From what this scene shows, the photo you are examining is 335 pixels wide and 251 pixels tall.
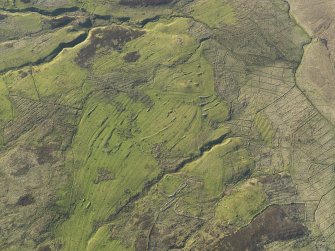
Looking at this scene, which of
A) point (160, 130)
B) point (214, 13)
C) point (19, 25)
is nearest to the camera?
point (160, 130)

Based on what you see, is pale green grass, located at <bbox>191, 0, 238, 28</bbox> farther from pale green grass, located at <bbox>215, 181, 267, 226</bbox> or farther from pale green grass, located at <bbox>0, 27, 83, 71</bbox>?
pale green grass, located at <bbox>215, 181, 267, 226</bbox>

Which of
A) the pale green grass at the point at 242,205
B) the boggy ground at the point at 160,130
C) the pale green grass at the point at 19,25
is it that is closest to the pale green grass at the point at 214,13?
the boggy ground at the point at 160,130

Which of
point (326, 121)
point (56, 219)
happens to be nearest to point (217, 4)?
point (326, 121)

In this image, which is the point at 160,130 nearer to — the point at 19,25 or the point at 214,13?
the point at 214,13

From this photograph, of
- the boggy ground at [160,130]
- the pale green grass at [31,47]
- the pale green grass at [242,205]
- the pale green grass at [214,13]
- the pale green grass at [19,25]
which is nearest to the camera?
the boggy ground at [160,130]

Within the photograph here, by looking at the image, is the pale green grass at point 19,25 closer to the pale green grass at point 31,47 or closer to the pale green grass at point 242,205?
the pale green grass at point 31,47

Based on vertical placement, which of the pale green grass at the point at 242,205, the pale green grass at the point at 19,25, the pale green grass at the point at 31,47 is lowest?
the pale green grass at the point at 242,205

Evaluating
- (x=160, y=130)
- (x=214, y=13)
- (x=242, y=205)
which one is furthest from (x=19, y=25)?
(x=242, y=205)

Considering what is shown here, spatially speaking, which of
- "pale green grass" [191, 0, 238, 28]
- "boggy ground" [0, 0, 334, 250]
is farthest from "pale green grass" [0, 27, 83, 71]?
"pale green grass" [191, 0, 238, 28]
